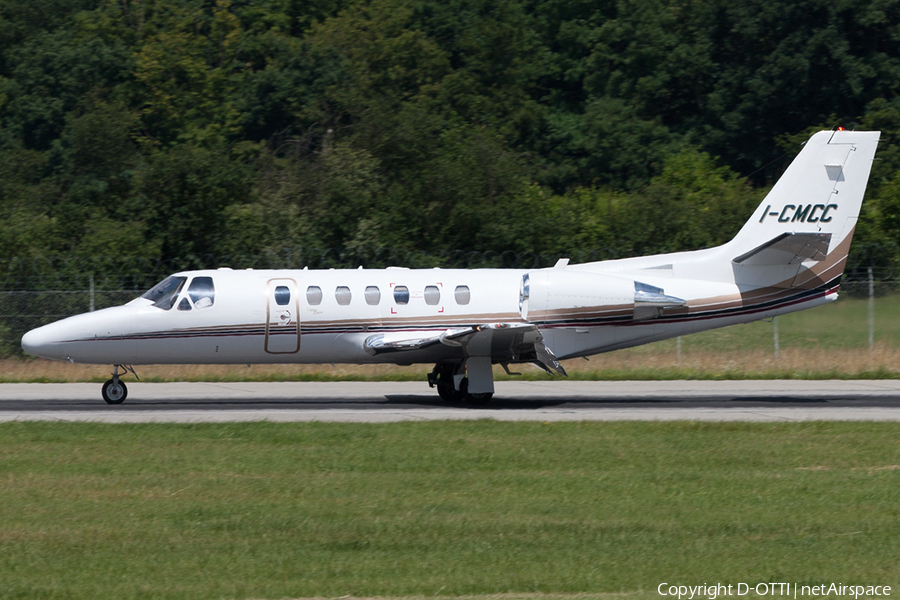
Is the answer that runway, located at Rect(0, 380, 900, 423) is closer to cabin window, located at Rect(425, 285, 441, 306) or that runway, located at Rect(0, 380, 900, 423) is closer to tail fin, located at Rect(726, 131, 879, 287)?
cabin window, located at Rect(425, 285, 441, 306)

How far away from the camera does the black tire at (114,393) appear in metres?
20.2

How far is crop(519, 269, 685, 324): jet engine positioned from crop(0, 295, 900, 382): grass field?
5.18 m

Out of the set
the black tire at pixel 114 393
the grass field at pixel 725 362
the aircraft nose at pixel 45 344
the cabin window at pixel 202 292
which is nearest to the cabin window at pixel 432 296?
the cabin window at pixel 202 292

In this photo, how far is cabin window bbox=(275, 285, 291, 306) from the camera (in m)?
19.9

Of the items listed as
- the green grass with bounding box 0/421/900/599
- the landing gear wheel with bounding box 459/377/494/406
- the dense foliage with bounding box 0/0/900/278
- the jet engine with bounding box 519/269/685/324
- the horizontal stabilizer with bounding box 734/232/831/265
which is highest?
the dense foliage with bounding box 0/0/900/278

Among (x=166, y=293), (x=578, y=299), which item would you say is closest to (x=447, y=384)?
(x=578, y=299)

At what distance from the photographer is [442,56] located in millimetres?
56969

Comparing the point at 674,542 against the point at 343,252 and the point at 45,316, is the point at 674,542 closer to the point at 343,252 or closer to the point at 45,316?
the point at 45,316

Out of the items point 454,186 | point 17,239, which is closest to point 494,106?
point 454,186

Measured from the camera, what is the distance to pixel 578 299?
1995 cm

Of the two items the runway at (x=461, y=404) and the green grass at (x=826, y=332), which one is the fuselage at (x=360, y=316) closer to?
the runway at (x=461, y=404)

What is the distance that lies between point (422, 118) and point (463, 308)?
68.2ft

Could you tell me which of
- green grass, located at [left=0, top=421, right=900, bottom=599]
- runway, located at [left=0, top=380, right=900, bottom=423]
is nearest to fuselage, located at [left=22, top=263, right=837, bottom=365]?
runway, located at [left=0, top=380, right=900, bottom=423]

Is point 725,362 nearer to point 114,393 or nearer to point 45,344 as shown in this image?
point 114,393
